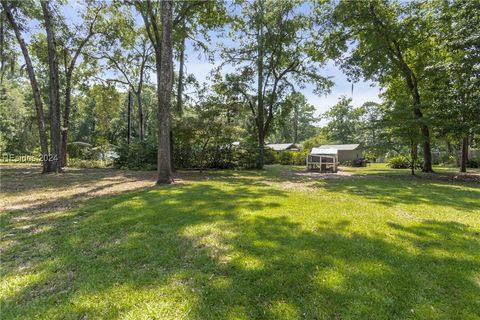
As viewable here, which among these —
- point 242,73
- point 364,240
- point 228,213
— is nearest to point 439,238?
point 364,240

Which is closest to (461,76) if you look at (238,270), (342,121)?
(238,270)

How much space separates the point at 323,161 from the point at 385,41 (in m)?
7.27

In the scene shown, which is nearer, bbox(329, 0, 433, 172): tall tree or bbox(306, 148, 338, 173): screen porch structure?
bbox(329, 0, 433, 172): tall tree

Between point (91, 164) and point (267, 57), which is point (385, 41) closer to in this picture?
point (267, 57)

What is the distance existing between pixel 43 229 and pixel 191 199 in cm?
279

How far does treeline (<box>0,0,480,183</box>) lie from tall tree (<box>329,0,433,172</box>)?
0.06 m

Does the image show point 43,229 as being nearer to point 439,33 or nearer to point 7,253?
point 7,253

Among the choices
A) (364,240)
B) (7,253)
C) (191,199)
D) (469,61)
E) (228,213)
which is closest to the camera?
(7,253)

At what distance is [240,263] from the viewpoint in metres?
2.93

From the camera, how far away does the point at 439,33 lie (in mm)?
12555

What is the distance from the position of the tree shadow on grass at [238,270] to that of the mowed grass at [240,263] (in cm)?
1

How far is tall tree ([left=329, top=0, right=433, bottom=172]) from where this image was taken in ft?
42.5

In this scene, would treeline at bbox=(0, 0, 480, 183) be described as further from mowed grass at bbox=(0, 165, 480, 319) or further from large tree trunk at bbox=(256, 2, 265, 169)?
mowed grass at bbox=(0, 165, 480, 319)

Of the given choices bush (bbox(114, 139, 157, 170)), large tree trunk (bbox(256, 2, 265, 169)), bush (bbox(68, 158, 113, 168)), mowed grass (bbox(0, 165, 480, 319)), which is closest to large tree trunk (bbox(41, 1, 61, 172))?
bush (bbox(114, 139, 157, 170))
